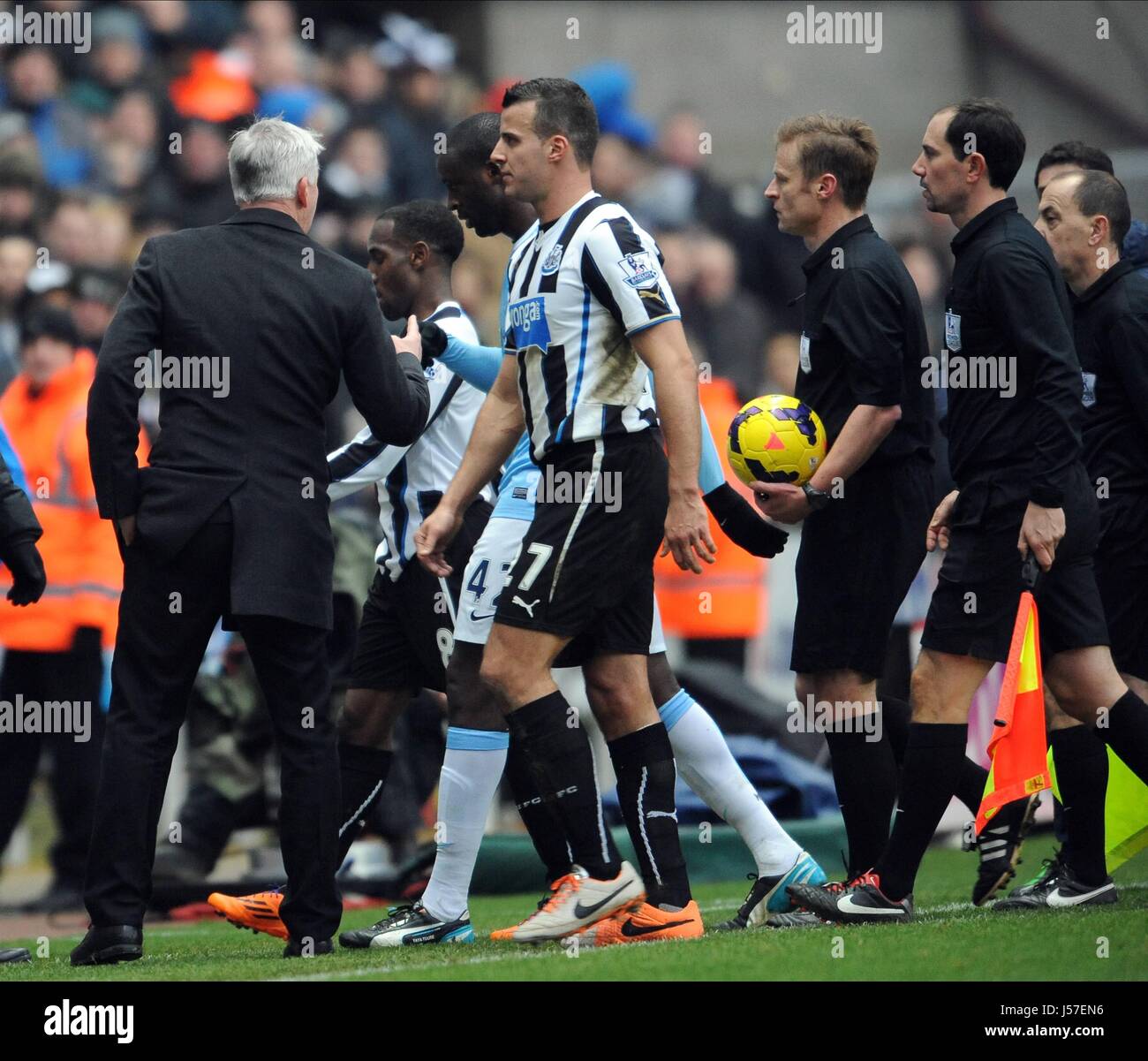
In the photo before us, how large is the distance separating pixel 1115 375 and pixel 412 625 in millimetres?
2354

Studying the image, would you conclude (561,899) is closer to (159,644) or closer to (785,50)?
(159,644)

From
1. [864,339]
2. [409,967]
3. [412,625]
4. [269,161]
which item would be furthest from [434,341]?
[409,967]

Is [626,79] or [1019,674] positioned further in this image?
[626,79]

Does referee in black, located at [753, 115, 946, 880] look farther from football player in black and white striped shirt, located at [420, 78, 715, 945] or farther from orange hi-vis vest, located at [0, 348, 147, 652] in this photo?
orange hi-vis vest, located at [0, 348, 147, 652]

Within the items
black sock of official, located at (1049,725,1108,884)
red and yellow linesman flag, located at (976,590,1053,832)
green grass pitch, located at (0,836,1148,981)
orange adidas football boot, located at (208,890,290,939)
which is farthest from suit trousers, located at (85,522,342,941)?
black sock of official, located at (1049,725,1108,884)

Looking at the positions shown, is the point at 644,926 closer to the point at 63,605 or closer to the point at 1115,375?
the point at 1115,375

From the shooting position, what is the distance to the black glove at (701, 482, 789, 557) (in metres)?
5.51

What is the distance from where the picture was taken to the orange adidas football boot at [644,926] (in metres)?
5.03

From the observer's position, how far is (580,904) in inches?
200

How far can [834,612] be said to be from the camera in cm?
541

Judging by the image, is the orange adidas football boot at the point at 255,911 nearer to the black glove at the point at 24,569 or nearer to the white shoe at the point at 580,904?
the white shoe at the point at 580,904

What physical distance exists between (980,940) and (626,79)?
8629 mm

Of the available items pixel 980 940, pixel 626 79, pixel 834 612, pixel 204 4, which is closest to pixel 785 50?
pixel 626 79
